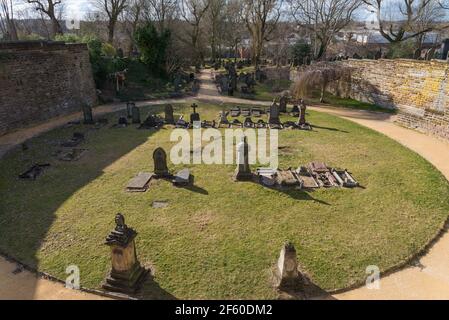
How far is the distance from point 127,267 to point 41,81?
50.3 ft

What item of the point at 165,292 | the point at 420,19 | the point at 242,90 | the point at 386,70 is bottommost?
the point at 165,292

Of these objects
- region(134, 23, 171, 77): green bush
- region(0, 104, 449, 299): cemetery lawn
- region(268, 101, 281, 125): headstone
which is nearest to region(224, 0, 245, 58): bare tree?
region(134, 23, 171, 77): green bush

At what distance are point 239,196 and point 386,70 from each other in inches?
626

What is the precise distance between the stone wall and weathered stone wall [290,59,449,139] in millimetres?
17192

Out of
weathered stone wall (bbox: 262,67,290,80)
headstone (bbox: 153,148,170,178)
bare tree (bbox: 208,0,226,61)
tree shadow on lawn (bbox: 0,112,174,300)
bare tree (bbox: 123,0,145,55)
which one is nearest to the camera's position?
tree shadow on lawn (bbox: 0,112,174,300)

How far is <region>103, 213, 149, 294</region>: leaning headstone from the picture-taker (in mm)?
5777

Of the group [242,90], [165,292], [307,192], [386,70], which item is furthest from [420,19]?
[165,292]

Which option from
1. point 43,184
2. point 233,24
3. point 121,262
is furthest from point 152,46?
point 233,24

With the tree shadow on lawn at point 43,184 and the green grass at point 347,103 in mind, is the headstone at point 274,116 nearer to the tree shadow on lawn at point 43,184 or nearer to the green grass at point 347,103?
the tree shadow on lawn at point 43,184

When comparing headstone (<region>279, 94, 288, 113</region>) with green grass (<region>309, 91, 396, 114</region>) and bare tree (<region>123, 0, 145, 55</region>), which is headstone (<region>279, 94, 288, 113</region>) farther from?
bare tree (<region>123, 0, 145, 55</region>)

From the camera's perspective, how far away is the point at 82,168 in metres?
11.2

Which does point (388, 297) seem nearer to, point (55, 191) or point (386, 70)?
point (55, 191)

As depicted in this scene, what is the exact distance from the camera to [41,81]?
17.4 m

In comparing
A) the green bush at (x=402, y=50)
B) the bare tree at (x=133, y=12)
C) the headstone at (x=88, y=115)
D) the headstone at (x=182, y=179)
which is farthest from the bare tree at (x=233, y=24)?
the headstone at (x=182, y=179)
